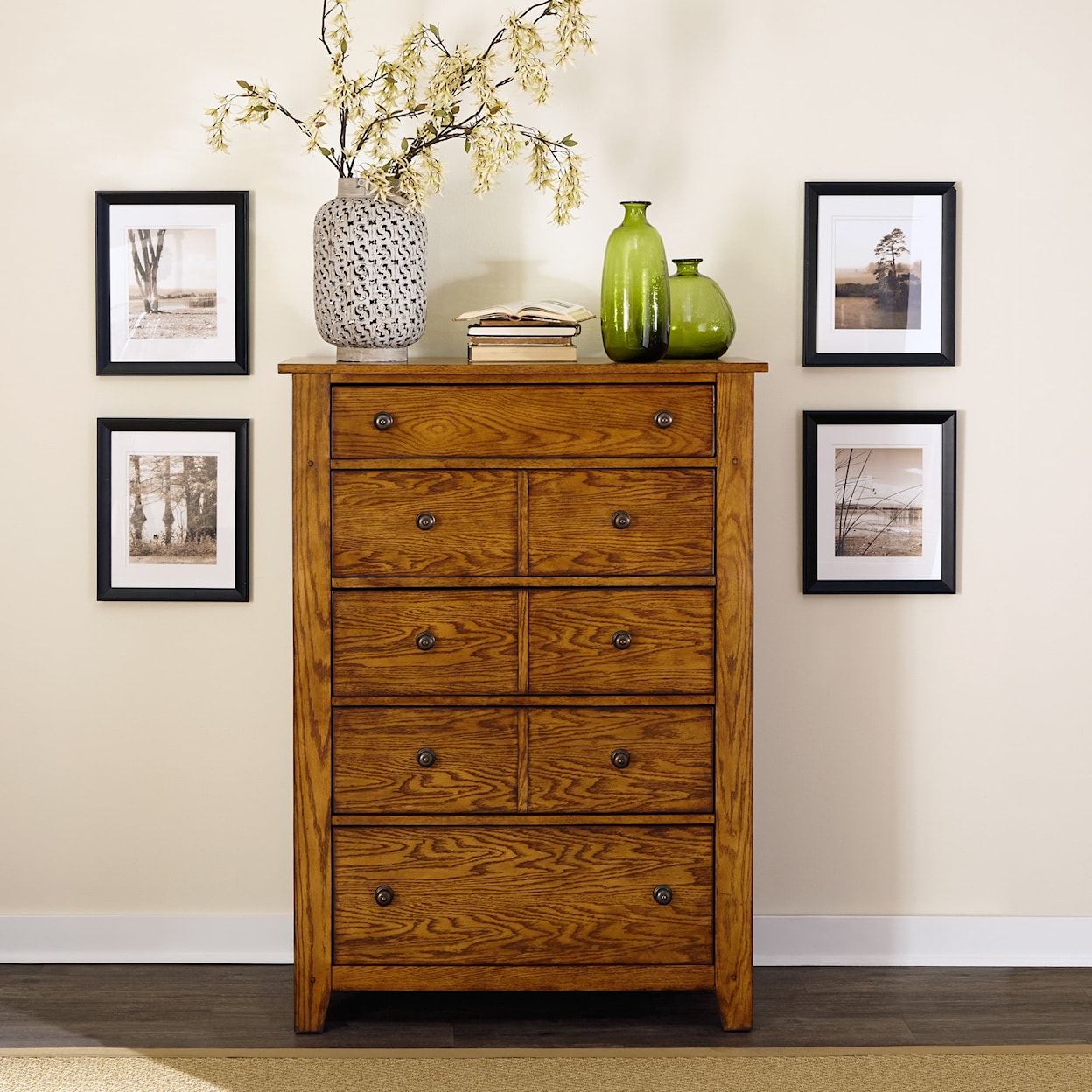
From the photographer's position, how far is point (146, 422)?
2674 millimetres

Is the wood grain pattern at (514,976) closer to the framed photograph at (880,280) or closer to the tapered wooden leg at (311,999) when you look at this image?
the tapered wooden leg at (311,999)

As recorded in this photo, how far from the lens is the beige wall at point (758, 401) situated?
264 centimetres

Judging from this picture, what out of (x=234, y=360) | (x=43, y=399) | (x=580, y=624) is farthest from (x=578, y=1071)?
(x=43, y=399)

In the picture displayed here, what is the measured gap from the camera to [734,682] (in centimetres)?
229

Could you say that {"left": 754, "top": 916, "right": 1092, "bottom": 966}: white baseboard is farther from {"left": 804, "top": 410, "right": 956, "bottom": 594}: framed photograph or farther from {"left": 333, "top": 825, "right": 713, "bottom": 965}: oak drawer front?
{"left": 804, "top": 410, "right": 956, "bottom": 594}: framed photograph

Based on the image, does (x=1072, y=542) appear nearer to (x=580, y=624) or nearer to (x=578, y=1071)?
(x=580, y=624)

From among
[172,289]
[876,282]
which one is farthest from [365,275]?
[876,282]

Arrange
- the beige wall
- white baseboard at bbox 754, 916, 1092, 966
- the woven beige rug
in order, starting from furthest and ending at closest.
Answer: white baseboard at bbox 754, 916, 1092, 966 → the beige wall → the woven beige rug

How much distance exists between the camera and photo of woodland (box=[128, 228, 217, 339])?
8.72 ft

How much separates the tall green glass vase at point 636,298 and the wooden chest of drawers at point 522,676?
95 millimetres

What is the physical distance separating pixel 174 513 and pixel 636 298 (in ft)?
4.05

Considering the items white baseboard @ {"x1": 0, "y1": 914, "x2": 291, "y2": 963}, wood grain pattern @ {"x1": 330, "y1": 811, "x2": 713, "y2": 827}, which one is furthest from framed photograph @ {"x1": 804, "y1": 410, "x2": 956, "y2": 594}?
white baseboard @ {"x1": 0, "y1": 914, "x2": 291, "y2": 963}

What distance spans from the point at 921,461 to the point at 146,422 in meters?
1.86

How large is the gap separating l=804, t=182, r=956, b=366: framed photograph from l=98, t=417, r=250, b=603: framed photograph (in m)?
1.41
